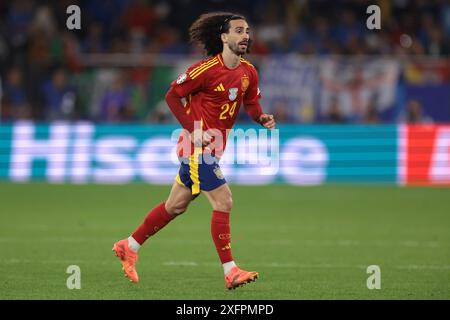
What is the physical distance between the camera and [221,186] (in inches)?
314

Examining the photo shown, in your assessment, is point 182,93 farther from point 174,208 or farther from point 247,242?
point 247,242

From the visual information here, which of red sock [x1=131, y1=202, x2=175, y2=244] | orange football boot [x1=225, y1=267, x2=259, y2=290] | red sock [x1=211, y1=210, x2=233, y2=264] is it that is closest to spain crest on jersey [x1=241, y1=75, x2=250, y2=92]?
red sock [x1=211, y1=210, x2=233, y2=264]

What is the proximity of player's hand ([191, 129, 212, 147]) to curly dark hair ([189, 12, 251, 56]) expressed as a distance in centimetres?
88

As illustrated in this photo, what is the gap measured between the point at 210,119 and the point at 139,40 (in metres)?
13.7

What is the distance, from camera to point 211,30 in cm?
834

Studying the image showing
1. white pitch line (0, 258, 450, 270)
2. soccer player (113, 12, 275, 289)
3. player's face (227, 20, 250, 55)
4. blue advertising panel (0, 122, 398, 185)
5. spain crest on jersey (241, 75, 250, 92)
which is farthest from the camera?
blue advertising panel (0, 122, 398, 185)

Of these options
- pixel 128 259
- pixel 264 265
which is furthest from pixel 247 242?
pixel 128 259

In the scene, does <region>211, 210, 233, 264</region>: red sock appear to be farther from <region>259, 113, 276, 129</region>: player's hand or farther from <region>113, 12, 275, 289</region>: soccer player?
<region>259, 113, 276, 129</region>: player's hand

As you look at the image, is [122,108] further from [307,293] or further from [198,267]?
[307,293]

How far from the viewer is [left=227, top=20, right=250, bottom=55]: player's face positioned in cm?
807

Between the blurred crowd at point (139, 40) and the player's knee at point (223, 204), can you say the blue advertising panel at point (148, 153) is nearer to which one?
the blurred crowd at point (139, 40)

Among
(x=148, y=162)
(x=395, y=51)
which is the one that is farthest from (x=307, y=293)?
(x=395, y=51)

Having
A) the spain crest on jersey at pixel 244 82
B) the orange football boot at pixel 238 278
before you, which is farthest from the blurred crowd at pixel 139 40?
the orange football boot at pixel 238 278
